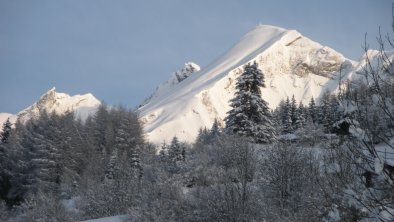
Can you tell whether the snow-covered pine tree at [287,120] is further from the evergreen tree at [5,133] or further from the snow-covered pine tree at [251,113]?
the evergreen tree at [5,133]

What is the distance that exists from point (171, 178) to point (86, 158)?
25350mm

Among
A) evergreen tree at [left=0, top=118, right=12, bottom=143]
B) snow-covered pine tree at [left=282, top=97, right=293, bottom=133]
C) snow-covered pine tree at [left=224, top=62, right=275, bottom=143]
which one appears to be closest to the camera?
snow-covered pine tree at [left=224, top=62, right=275, bottom=143]

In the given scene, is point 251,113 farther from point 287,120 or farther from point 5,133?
point 5,133

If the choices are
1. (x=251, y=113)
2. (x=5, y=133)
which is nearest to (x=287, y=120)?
(x=251, y=113)

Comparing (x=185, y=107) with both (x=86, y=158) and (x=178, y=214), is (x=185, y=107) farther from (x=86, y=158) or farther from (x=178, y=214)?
(x=178, y=214)

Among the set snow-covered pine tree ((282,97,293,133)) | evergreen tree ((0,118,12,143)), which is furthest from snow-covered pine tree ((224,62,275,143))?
evergreen tree ((0,118,12,143))

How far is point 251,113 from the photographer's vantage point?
3572 cm

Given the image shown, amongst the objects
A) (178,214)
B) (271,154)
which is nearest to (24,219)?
(178,214)

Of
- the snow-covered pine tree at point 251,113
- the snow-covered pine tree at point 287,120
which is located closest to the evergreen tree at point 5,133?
the snow-covered pine tree at point 251,113

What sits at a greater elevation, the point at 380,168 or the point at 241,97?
the point at 241,97

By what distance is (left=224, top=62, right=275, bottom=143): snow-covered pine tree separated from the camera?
34.6 meters

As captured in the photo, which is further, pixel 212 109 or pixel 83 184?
pixel 212 109

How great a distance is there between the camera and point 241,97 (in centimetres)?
3591

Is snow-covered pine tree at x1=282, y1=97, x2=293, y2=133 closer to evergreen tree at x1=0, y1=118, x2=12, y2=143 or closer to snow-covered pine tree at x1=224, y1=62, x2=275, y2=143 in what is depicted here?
snow-covered pine tree at x1=224, y1=62, x2=275, y2=143
